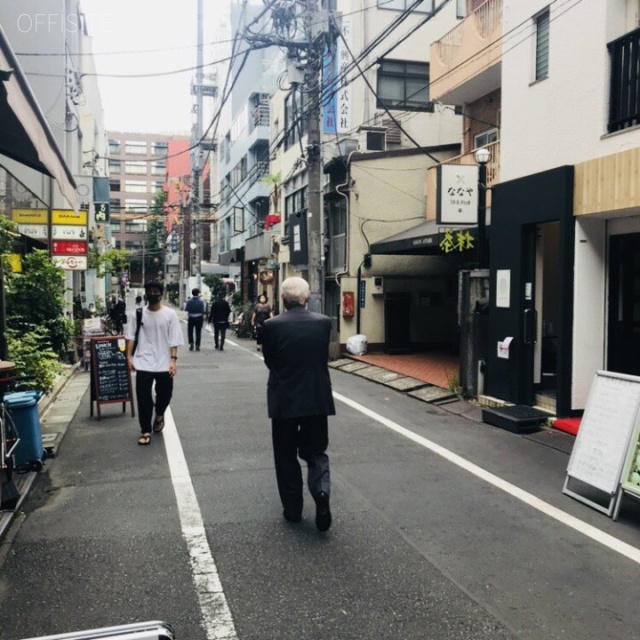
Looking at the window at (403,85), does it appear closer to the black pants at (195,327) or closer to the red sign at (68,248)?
the black pants at (195,327)

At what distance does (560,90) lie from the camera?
8906mm

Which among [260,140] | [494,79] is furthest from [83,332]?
[260,140]

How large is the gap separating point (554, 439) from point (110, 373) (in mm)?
6101

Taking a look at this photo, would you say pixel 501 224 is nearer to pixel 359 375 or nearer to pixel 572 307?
pixel 572 307

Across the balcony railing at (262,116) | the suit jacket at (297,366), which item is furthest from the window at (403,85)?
the suit jacket at (297,366)

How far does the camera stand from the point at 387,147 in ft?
71.3

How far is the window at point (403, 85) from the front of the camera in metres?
21.8

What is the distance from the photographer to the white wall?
319 inches

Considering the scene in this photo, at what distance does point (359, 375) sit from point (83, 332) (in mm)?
6961

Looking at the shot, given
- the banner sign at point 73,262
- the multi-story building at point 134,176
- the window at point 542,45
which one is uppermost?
the multi-story building at point 134,176

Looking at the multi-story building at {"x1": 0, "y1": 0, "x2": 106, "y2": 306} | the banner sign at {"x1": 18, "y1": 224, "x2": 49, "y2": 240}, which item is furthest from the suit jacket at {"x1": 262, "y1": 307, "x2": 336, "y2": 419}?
the banner sign at {"x1": 18, "y1": 224, "x2": 49, "y2": 240}

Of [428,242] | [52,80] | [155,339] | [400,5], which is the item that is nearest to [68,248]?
[52,80]

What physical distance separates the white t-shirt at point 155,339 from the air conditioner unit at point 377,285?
11122 millimetres

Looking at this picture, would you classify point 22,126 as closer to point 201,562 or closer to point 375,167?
point 201,562
